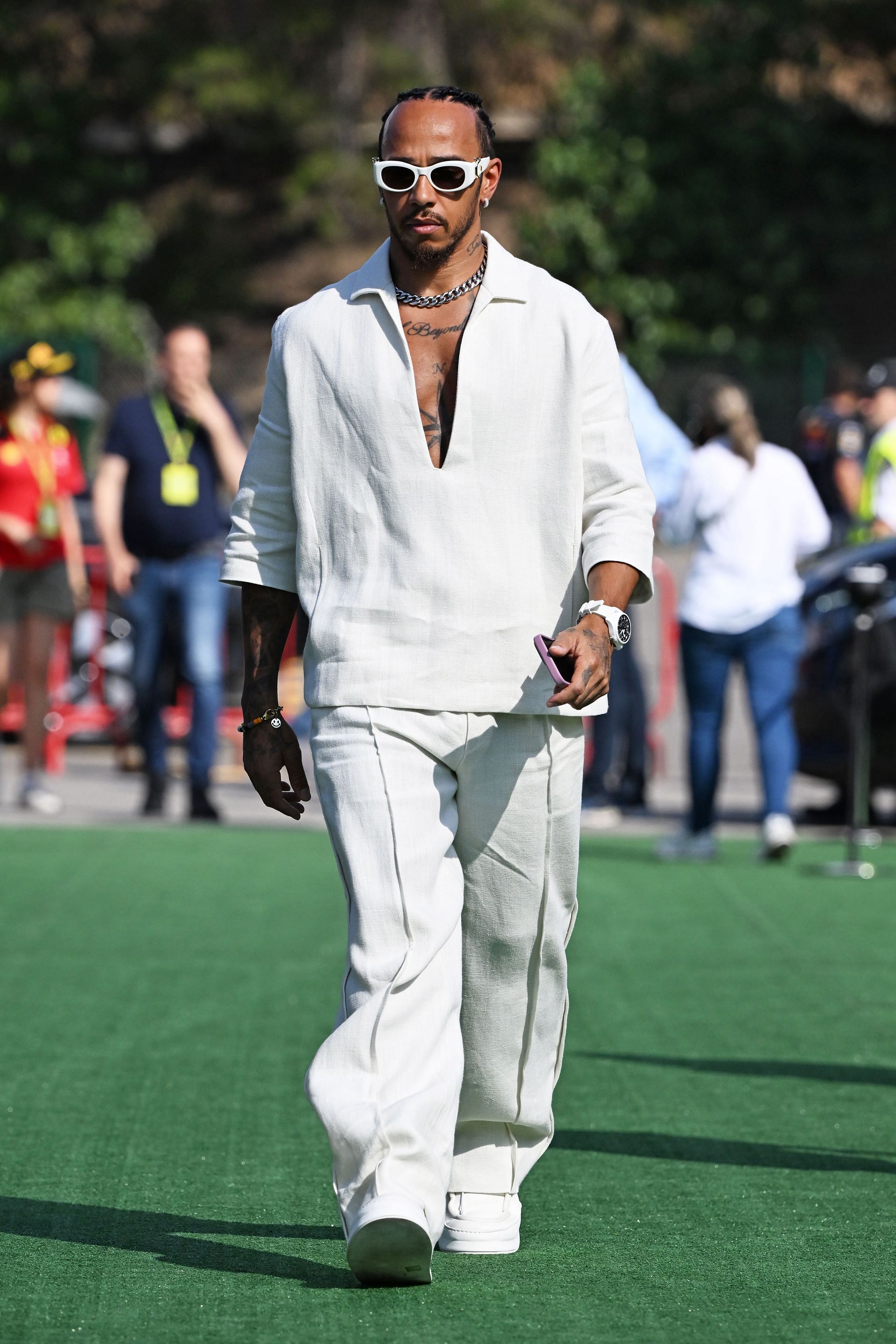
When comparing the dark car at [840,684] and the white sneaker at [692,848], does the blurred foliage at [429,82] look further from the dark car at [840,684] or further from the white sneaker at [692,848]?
the white sneaker at [692,848]

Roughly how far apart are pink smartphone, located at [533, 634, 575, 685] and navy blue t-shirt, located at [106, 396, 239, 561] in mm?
7278

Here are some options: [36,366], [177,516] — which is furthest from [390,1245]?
[36,366]

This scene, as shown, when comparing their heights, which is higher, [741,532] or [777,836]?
[741,532]

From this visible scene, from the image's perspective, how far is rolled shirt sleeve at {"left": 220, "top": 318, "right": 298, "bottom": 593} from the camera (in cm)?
401

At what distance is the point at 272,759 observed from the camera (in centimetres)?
408

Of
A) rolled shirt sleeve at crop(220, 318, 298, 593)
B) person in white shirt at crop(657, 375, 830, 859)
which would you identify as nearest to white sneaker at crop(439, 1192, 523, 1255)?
rolled shirt sleeve at crop(220, 318, 298, 593)

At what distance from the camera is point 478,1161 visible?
404 centimetres

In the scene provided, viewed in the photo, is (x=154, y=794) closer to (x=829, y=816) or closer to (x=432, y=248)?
(x=829, y=816)

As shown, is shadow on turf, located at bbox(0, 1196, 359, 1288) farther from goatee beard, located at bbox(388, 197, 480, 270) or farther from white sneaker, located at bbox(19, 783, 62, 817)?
white sneaker, located at bbox(19, 783, 62, 817)

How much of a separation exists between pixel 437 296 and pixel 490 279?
0.31ft

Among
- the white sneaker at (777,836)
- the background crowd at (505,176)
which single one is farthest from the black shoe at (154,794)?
the background crowd at (505,176)

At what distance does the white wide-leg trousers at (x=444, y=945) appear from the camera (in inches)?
146

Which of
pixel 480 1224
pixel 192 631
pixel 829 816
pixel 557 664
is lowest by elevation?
pixel 829 816

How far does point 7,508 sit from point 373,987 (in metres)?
7.87
